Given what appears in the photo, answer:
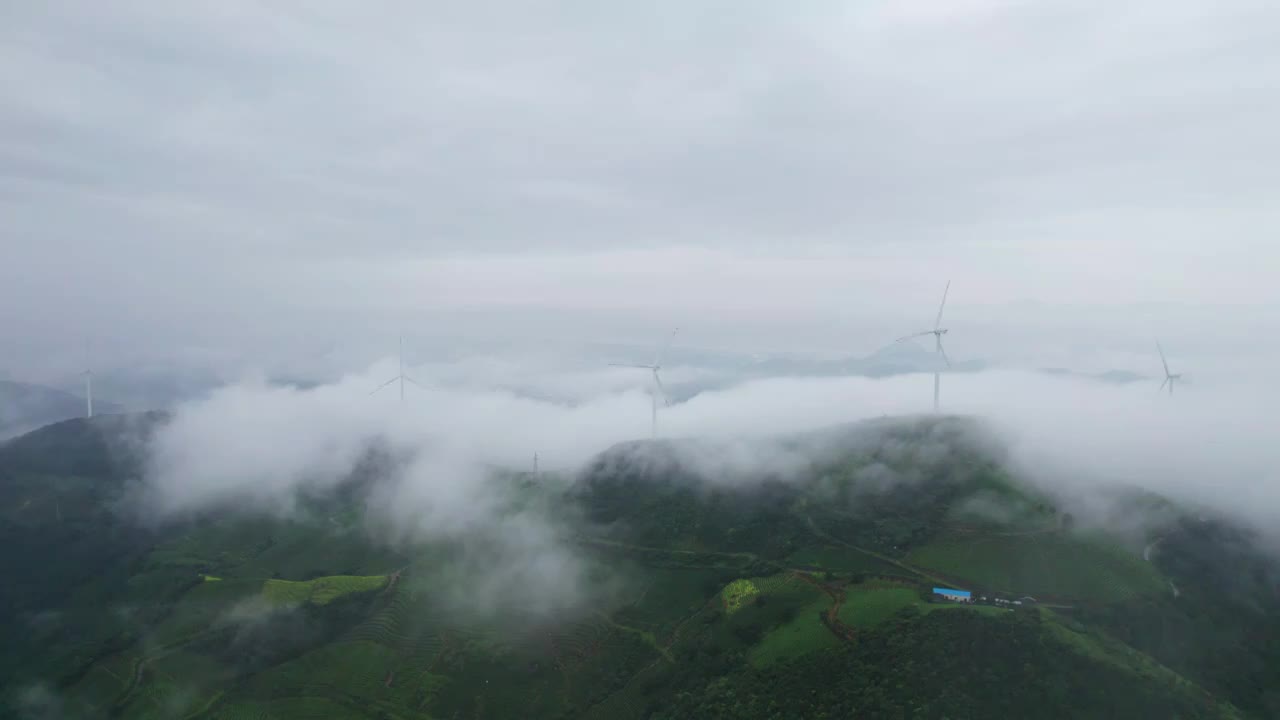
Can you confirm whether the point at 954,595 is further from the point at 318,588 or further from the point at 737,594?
the point at 318,588

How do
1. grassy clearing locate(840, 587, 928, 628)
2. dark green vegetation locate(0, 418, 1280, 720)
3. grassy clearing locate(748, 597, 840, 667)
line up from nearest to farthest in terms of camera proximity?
1. dark green vegetation locate(0, 418, 1280, 720)
2. grassy clearing locate(748, 597, 840, 667)
3. grassy clearing locate(840, 587, 928, 628)

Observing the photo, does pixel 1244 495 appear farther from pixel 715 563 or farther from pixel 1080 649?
pixel 715 563

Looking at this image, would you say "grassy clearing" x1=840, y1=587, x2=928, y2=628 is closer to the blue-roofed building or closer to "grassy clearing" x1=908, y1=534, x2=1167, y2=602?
the blue-roofed building

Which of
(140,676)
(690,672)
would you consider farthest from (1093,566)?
(140,676)

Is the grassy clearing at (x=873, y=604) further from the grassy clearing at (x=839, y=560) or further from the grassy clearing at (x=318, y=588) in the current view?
the grassy clearing at (x=318, y=588)

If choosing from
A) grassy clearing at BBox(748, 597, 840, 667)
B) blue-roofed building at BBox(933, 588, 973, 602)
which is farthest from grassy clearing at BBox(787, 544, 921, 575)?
grassy clearing at BBox(748, 597, 840, 667)

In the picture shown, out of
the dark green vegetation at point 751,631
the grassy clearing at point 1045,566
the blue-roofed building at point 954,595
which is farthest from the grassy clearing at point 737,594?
the blue-roofed building at point 954,595
